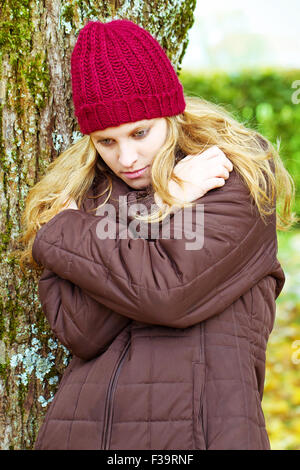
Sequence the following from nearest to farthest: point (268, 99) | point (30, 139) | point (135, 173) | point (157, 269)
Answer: point (157, 269)
point (135, 173)
point (30, 139)
point (268, 99)

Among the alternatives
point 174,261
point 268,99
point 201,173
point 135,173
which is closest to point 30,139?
point 135,173

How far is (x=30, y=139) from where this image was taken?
2.37m

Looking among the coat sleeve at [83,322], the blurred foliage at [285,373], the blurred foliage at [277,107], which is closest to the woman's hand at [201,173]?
the coat sleeve at [83,322]

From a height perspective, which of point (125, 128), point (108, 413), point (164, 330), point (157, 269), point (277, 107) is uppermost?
point (277, 107)

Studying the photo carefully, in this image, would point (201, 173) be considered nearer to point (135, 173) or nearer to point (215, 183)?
point (215, 183)

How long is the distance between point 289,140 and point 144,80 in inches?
250

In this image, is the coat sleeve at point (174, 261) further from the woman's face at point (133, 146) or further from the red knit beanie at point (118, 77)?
the red knit beanie at point (118, 77)

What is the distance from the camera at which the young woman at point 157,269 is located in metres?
1.84

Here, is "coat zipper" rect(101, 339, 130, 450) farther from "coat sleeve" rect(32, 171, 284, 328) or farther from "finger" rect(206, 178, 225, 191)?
"finger" rect(206, 178, 225, 191)

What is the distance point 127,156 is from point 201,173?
26 centimetres

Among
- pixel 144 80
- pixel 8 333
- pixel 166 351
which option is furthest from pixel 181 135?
pixel 8 333

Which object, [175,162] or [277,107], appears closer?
[175,162]

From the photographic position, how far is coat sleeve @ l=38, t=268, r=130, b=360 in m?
2.00

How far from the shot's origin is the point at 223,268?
73.9 inches
